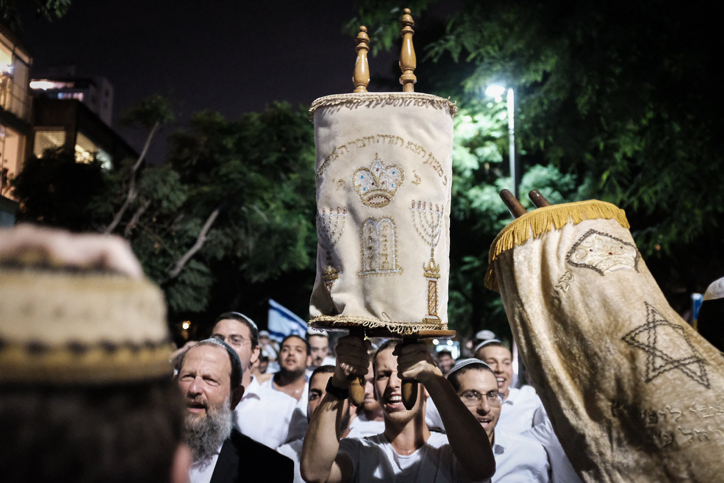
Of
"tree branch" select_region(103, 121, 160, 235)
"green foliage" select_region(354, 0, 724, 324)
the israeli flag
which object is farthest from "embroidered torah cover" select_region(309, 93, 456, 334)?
"tree branch" select_region(103, 121, 160, 235)

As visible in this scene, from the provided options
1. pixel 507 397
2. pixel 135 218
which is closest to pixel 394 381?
pixel 507 397

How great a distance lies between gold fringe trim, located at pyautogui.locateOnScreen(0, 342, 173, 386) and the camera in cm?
84

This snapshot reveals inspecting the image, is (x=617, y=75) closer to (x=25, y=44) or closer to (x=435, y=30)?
(x=435, y=30)

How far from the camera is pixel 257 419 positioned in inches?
206

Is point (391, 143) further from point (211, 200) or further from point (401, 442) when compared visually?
point (211, 200)

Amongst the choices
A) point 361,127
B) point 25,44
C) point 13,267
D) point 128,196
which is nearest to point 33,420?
point 13,267

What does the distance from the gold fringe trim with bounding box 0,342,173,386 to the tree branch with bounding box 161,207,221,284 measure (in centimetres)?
1989

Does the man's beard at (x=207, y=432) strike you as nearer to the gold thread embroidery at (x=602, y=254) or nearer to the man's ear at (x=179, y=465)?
the gold thread embroidery at (x=602, y=254)

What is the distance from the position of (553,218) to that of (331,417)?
1.41 metres

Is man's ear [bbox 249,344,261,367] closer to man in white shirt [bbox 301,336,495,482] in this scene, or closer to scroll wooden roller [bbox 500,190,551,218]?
man in white shirt [bbox 301,336,495,482]

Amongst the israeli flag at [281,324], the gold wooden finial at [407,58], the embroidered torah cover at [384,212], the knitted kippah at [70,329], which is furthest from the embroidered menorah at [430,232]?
the israeli flag at [281,324]

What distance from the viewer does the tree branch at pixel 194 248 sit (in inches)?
795

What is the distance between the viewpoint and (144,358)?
949 mm

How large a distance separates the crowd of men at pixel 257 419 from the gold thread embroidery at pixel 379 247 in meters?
0.36
